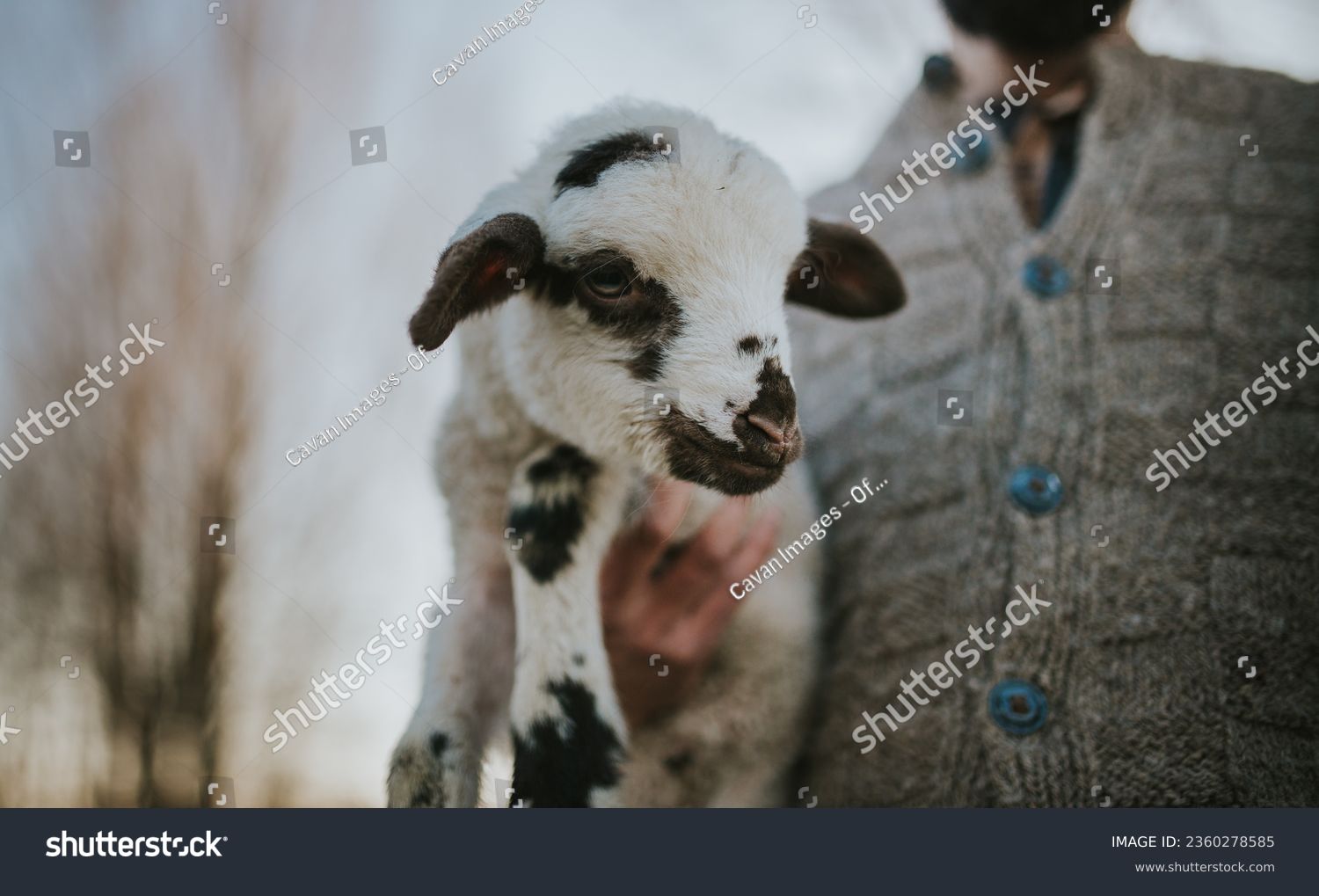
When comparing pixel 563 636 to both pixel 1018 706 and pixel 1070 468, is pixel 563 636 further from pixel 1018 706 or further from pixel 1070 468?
pixel 1070 468

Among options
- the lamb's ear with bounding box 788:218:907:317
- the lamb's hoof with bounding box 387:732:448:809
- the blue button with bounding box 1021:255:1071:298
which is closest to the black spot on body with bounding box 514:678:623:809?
the lamb's hoof with bounding box 387:732:448:809

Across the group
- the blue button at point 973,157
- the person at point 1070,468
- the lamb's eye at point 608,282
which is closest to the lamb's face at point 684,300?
the lamb's eye at point 608,282

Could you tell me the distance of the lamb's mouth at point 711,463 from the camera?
873mm

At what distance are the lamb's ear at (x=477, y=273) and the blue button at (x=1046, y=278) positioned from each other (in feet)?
2.36

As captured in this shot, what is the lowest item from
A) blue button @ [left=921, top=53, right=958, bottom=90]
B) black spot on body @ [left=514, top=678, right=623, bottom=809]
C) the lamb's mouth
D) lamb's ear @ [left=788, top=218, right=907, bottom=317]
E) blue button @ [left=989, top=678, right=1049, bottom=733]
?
blue button @ [left=989, top=678, right=1049, bottom=733]

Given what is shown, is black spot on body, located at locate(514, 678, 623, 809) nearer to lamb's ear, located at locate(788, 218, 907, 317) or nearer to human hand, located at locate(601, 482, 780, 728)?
human hand, located at locate(601, 482, 780, 728)

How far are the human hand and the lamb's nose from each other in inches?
13.6

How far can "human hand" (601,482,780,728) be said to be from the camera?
119cm


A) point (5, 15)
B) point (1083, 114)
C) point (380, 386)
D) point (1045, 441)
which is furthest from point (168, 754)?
point (1083, 114)

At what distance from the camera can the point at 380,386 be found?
49.3 inches

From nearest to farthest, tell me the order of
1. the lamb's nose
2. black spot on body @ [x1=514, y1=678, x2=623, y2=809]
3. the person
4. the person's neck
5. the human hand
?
the lamb's nose, black spot on body @ [x1=514, y1=678, x2=623, y2=809], the person, the human hand, the person's neck

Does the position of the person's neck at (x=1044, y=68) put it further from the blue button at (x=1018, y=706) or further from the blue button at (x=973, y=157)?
the blue button at (x=1018, y=706)

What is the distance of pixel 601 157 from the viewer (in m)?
0.94

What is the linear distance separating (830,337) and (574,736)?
0.84m
